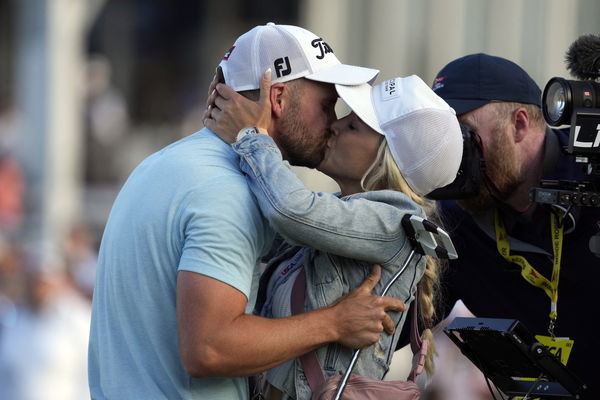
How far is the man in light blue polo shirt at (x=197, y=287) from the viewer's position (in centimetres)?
286

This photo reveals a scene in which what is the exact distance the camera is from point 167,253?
2982 mm

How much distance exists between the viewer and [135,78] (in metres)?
15.2

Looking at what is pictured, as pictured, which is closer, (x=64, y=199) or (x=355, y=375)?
(x=355, y=375)

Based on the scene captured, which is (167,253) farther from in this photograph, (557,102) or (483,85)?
(483,85)

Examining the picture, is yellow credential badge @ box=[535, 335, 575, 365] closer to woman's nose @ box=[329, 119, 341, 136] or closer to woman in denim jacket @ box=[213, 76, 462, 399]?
woman in denim jacket @ box=[213, 76, 462, 399]

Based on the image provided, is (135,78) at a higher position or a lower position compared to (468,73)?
lower

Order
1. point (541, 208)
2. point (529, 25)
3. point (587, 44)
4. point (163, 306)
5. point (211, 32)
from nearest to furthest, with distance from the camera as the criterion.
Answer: point (163, 306) → point (587, 44) → point (541, 208) → point (529, 25) → point (211, 32)

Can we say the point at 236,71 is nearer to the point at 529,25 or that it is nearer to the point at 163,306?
the point at 163,306

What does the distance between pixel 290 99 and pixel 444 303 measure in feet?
3.79

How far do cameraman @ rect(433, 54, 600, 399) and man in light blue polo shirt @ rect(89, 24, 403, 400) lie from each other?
956 mm

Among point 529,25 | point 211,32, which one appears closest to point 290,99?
point 529,25

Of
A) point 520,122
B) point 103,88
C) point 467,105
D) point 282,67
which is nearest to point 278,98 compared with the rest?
point 282,67

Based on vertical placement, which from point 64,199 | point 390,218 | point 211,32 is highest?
point 390,218

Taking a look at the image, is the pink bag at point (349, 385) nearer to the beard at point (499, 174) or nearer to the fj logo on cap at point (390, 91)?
the fj logo on cap at point (390, 91)
